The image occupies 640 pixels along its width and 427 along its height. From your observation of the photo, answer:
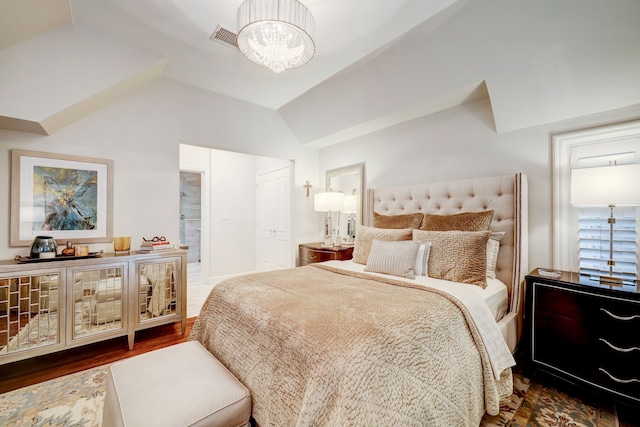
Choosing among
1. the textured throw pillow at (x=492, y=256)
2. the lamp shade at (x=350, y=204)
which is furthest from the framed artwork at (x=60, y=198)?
the textured throw pillow at (x=492, y=256)

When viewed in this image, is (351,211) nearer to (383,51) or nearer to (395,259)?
(395,259)

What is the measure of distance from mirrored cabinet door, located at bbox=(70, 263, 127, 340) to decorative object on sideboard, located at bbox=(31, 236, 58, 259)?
24 centimetres

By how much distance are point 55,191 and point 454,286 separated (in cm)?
341

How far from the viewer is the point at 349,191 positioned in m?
3.92

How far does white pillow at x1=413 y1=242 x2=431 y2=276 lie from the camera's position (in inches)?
86.6

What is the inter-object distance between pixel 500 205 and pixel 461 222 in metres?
0.39

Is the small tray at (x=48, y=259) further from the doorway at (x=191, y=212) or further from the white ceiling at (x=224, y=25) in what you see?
the doorway at (x=191, y=212)

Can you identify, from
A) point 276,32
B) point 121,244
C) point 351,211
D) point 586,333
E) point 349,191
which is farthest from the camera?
point 349,191

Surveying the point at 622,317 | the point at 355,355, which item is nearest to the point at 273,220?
the point at 355,355

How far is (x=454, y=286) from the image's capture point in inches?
73.3

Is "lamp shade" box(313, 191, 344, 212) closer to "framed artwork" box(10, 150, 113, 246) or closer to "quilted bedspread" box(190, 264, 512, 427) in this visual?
"quilted bedspread" box(190, 264, 512, 427)

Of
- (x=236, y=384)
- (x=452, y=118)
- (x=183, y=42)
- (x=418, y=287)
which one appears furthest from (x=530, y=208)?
(x=183, y=42)

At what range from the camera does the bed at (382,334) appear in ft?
3.31

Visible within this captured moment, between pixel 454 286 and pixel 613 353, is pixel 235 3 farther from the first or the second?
pixel 613 353
